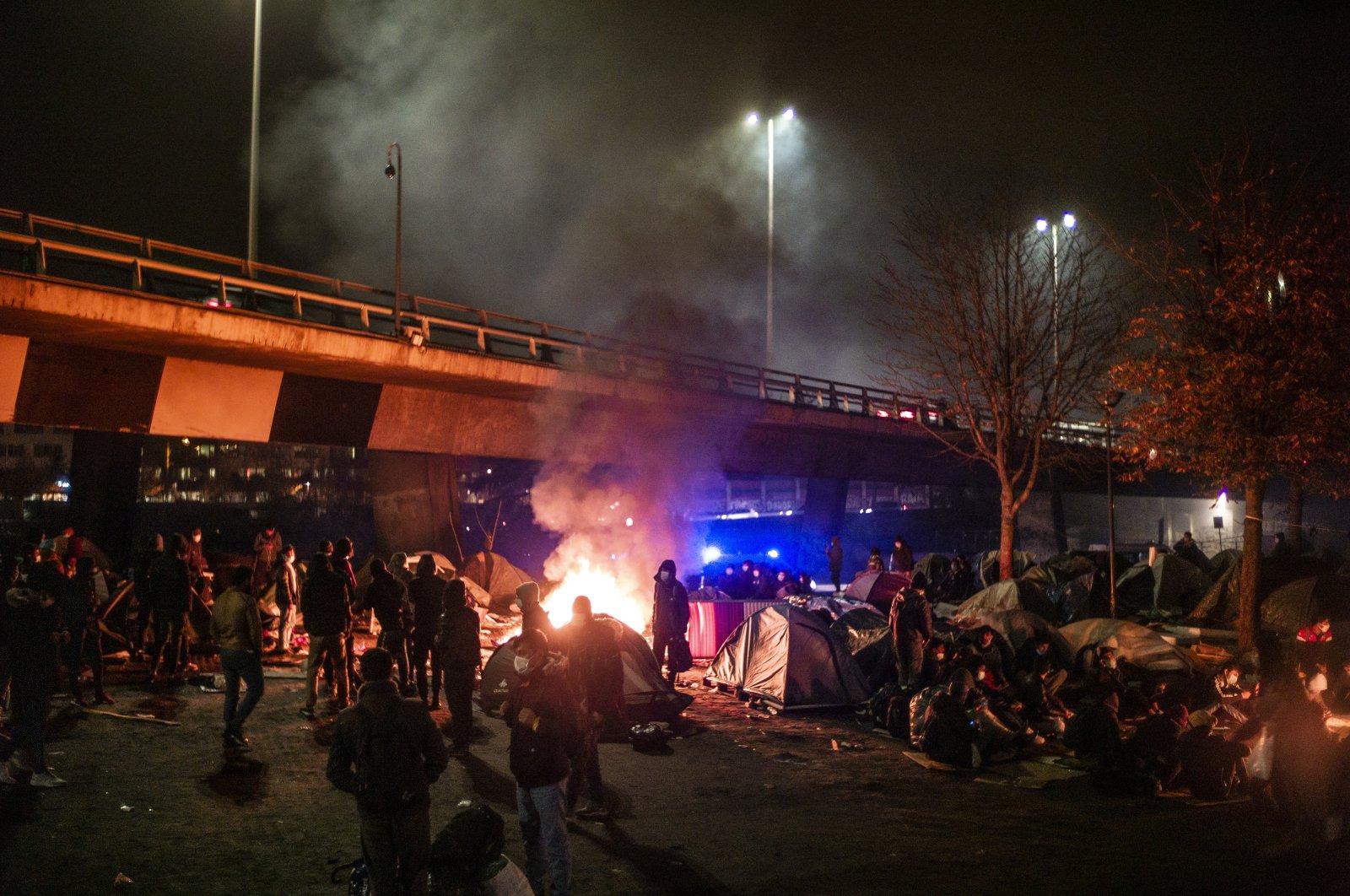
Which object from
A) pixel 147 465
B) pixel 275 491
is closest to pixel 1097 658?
pixel 275 491

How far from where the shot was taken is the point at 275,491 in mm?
67688

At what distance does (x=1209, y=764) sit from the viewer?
793 centimetres

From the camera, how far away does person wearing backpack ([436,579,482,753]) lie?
28.3ft

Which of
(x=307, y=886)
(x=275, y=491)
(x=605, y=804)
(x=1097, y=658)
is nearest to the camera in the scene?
(x=307, y=886)

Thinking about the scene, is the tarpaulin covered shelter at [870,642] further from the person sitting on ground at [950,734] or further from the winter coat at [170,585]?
the winter coat at [170,585]

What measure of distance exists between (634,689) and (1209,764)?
555 cm

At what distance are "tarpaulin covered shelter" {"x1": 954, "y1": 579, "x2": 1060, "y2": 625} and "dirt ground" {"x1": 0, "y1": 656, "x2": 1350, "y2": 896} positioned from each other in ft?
24.8

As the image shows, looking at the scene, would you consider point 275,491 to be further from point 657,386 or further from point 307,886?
point 307,886

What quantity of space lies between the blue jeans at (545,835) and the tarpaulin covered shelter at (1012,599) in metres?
12.1

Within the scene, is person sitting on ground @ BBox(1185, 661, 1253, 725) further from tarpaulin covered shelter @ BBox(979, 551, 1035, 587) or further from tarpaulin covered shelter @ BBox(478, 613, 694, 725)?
tarpaulin covered shelter @ BBox(979, 551, 1035, 587)

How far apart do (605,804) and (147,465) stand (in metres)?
71.5

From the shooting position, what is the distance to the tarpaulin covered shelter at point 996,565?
20281 mm

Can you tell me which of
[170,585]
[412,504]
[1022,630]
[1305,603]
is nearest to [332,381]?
[412,504]

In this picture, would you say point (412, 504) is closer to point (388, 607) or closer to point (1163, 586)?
point (388, 607)
